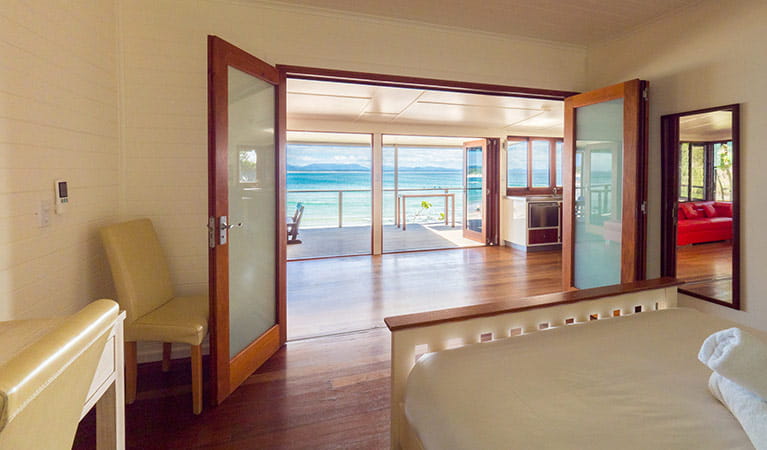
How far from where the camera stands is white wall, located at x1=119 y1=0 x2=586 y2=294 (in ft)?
8.05

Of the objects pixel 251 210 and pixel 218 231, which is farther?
pixel 251 210

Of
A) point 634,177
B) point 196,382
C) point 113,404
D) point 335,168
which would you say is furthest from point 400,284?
point 335,168

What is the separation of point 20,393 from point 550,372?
1.24 metres

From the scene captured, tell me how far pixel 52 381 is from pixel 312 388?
6.13 ft

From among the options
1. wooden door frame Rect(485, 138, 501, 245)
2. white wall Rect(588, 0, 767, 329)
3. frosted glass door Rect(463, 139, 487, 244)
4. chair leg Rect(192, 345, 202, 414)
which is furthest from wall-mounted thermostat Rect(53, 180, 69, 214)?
frosted glass door Rect(463, 139, 487, 244)

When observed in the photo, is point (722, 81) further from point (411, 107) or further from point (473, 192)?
point (473, 192)

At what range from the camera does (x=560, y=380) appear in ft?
3.83

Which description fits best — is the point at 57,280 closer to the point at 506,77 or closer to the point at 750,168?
the point at 506,77

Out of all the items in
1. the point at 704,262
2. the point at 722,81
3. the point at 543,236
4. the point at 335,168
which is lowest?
the point at 704,262

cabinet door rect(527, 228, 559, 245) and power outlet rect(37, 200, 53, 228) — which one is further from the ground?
power outlet rect(37, 200, 53, 228)

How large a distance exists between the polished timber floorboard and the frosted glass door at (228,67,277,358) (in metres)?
0.35

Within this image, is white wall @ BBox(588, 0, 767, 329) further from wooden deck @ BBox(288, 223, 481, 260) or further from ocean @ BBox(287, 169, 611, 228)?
ocean @ BBox(287, 169, 611, 228)

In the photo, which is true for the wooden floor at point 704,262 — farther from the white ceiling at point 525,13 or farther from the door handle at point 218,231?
the door handle at point 218,231

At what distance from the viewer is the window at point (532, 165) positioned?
7.29 m
